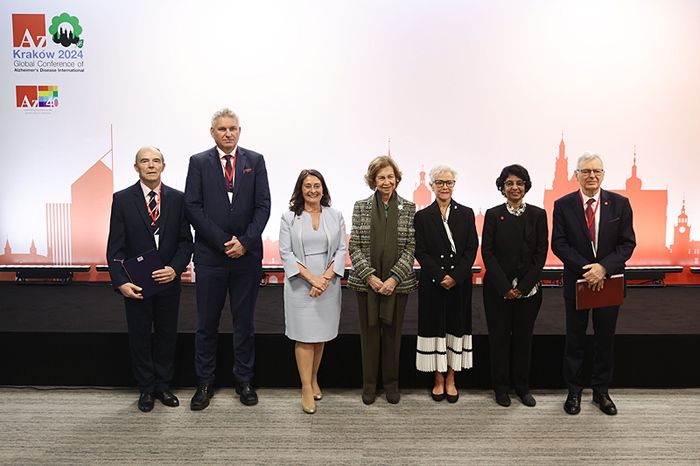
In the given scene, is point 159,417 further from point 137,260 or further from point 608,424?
point 608,424

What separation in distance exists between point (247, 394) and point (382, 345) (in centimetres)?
88

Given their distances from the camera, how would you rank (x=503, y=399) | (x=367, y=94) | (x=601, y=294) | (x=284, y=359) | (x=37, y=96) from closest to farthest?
(x=601, y=294)
(x=503, y=399)
(x=284, y=359)
(x=367, y=94)
(x=37, y=96)

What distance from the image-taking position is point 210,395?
3186mm

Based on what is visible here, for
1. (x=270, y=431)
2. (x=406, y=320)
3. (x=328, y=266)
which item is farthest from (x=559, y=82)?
(x=270, y=431)

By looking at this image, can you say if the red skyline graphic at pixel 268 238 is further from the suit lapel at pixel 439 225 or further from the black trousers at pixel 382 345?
the suit lapel at pixel 439 225

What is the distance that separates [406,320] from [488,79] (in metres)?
2.72

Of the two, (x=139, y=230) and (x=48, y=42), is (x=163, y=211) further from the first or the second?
(x=48, y=42)

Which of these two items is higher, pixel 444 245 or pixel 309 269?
pixel 444 245

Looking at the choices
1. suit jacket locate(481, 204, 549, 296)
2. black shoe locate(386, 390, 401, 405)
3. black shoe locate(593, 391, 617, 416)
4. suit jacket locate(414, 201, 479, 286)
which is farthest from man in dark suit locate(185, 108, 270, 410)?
black shoe locate(593, 391, 617, 416)

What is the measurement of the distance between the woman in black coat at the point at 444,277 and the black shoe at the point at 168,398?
1480 millimetres

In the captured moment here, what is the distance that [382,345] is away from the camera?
3.24 metres

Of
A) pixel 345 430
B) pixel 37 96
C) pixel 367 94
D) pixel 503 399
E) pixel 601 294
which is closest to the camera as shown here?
pixel 345 430

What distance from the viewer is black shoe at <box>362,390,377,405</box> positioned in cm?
317

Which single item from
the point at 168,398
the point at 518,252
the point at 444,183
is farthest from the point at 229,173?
the point at 518,252
